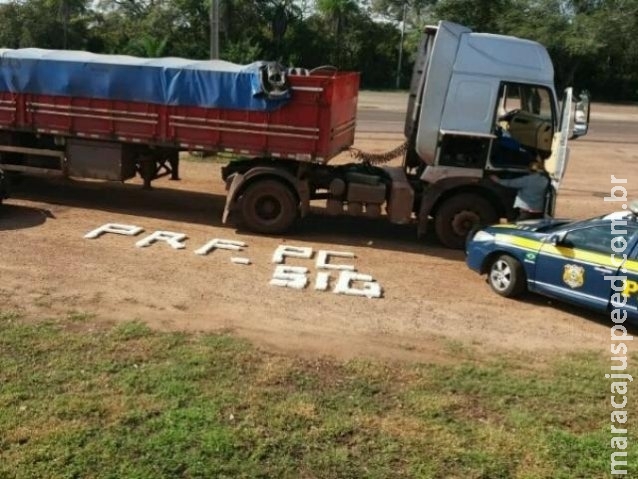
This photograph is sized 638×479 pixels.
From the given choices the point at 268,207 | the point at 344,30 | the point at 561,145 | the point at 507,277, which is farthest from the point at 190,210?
the point at 344,30

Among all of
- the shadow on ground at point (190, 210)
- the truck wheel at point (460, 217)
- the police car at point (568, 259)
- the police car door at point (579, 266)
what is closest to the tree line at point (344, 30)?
the shadow on ground at point (190, 210)

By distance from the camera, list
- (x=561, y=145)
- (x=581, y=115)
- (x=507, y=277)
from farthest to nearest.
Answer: (x=561, y=145) → (x=581, y=115) → (x=507, y=277)

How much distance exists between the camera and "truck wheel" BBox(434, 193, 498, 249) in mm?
10727

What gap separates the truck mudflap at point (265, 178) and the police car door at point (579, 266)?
4.04m

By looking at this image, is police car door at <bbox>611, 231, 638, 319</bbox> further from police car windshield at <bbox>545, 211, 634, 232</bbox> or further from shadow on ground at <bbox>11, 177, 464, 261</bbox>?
shadow on ground at <bbox>11, 177, 464, 261</bbox>

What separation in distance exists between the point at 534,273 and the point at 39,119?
27.9 ft

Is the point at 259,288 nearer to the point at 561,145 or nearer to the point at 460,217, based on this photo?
the point at 460,217

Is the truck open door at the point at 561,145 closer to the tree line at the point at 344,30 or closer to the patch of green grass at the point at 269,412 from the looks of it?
the patch of green grass at the point at 269,412

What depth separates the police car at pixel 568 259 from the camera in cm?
750

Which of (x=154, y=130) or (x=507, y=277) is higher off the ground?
(x=154, y=130)

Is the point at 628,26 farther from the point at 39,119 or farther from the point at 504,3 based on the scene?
the point at 39,119

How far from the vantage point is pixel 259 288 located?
332 inches

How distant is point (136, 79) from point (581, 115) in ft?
22.5

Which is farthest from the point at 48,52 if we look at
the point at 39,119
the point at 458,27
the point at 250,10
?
the point at 250,10
